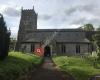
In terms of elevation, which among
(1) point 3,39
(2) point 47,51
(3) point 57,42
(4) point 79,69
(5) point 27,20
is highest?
(5) point 27,20

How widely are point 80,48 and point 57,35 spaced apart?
283 inches

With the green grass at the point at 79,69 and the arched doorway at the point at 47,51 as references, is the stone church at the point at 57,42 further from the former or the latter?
the green grass at the point at 79,69

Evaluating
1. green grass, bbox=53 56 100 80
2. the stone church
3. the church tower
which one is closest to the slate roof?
the stone church

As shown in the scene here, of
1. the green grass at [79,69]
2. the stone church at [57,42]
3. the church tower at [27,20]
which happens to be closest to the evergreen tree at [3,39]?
the green grass at [79,69]

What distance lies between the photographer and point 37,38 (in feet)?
241

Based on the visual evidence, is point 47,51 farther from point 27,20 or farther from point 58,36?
point 27,20

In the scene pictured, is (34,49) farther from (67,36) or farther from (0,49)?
(0,49)

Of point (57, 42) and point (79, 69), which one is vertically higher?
point (57, 42)

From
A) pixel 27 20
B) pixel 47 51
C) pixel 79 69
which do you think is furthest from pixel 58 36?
pixel 79 69

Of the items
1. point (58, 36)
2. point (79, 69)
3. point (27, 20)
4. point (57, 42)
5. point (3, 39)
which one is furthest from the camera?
point (27, 20)

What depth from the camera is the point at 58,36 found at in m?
73.8

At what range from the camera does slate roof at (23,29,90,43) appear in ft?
236

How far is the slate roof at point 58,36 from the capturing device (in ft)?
236

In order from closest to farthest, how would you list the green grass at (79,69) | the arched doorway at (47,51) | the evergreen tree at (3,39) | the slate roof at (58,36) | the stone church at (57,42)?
the green grass at (79,69), the evergreen tree at (3,39), the arched doorway at (47,51), the stone church at (57,42), the slate roof at (58,36)
